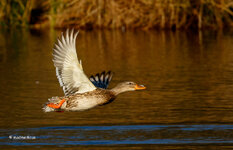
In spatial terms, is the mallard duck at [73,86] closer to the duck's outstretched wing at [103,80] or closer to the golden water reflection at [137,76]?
the golden water reflection at [137,76]

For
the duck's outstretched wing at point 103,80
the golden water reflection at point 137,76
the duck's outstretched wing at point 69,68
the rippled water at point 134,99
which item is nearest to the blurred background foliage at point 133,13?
the golden water reflection at point 137,76

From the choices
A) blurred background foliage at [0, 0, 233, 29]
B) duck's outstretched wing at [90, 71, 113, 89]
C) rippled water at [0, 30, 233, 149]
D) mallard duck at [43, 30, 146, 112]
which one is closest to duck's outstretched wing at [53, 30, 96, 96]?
mallard duck at [43, 30, 146, 112]

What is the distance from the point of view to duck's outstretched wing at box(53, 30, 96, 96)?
9703mm

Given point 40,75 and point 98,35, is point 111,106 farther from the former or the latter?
point 98,35

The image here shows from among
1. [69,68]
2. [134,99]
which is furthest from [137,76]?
[69,68]

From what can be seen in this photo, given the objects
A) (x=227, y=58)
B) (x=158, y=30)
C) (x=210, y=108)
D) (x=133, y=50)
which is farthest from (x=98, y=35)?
(x=210, y=108)

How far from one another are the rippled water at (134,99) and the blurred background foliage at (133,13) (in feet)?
14.7

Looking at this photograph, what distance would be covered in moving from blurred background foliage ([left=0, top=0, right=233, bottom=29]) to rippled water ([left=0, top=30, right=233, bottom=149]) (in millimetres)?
4486

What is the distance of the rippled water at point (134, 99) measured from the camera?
9188mm

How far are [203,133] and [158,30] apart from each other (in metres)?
19.1

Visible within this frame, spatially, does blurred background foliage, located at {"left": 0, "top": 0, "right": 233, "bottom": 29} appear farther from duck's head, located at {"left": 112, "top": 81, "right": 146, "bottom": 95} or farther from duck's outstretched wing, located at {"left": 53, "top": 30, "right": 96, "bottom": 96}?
duck's outstretched wing, located at {"left": 53, "top": 30, "right": 96, "bottom": 96}

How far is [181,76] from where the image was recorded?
15.1m

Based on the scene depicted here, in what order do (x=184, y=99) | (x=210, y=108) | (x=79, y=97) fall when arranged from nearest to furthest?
(x=79, y=97) → (x=210, y=108) → (x=184, y=99)

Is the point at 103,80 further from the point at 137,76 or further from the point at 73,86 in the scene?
the point at 137,76
